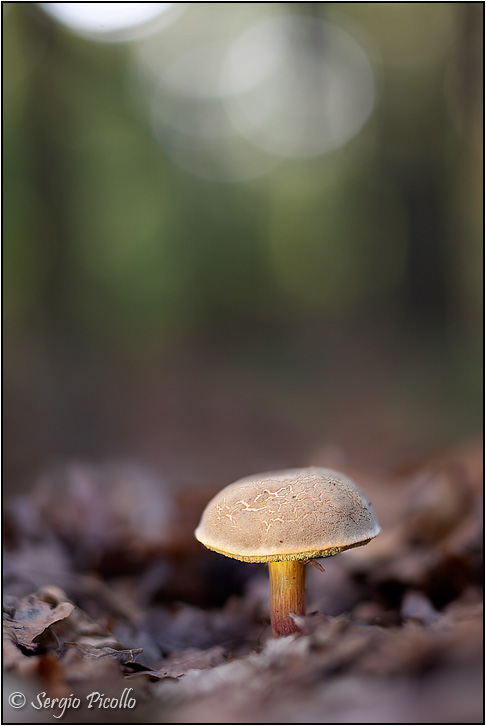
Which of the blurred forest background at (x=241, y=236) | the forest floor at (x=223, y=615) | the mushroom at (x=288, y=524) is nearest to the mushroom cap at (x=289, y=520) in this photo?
the mushroom at (x=288, y=524)

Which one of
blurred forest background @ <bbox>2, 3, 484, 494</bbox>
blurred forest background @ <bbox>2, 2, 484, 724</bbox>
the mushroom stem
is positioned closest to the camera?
blurred forest background @ <bbox>2, 2, 484, 724</bbox>

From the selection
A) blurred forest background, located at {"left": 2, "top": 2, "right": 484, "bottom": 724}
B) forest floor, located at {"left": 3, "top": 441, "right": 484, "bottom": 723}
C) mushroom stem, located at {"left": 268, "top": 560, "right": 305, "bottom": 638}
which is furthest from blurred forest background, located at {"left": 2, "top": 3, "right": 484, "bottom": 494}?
mushroom stem, located at {"left": 268, "top": 560, "right": 305, "bottom": 638}

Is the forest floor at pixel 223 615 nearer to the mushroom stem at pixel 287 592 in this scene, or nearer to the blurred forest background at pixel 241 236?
the mushroom stem at pixel 287 592

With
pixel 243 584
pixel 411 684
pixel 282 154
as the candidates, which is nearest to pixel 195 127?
pixel 282 154

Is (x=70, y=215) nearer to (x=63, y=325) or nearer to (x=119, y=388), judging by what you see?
(x=63, y=325)

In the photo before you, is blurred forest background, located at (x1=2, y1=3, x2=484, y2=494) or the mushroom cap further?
blurred forest background, located at (x1=2, y1=3, x2=484, y2=494)

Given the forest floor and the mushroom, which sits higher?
the mushroom

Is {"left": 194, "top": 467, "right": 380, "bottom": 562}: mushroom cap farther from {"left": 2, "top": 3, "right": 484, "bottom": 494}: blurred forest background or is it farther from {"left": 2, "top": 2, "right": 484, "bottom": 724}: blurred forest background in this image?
{"left": 2, "top": 3, "right": 484, "bottom": 494}: blurred forest background
